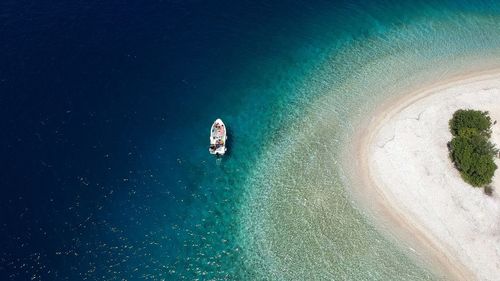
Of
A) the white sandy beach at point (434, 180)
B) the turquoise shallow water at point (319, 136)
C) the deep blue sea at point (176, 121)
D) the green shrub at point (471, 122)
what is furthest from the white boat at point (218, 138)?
the green shrub at point (471, 122)

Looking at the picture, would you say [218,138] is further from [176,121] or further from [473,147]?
[473,147]

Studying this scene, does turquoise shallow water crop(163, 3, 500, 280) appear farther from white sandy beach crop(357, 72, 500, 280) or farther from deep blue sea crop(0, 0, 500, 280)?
white sandy beach crop(357, 72, 500, 280)

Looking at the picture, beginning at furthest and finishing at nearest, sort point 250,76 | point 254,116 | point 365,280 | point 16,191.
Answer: point 250,76, point 254,116, point 16,191, point 365,280

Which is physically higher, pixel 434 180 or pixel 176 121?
pixel 176 121

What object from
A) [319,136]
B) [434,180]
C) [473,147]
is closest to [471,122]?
[473,147]

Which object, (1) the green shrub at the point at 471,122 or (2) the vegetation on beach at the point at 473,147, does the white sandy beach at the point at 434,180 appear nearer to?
(2) the vegetation on beach at the point at 473,147

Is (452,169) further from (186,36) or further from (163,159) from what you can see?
(186,36)

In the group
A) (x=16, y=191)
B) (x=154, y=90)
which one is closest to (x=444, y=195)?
(x=154, y=90)

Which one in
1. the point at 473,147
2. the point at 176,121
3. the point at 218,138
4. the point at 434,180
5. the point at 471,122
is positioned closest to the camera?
the point at 434,180

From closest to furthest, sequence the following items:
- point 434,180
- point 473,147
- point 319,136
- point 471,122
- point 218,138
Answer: point 434,180 < point 473,147 < point 471,122 < point 218,138 < point 319,136
